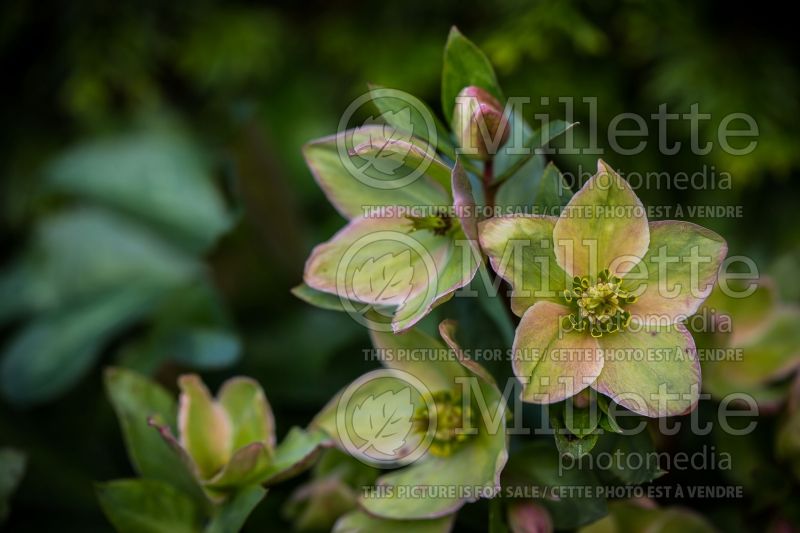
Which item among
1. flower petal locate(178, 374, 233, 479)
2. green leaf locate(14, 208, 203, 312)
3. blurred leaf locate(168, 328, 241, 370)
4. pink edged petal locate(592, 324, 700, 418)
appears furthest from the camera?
green leaf locate(14, 208, 203, 312)

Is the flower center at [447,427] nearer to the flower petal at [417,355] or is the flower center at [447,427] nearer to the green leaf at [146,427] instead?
the flower petal at [417,355]

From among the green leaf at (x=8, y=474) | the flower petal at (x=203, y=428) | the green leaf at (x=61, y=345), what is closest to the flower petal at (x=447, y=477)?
the flower petal at (x=203, y=428)

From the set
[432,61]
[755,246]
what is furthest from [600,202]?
[432,61]

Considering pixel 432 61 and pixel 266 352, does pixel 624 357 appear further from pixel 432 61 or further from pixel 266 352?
pixel 432 61

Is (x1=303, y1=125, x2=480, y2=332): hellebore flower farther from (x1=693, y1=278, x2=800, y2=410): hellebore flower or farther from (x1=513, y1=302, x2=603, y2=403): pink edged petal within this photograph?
(x1=693, y1=278, x2=800, y2=410): hellebore flower

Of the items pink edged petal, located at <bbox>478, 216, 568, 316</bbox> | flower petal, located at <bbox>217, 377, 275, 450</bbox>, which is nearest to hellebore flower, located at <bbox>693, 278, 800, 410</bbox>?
pink edged petal, located at <bbox>478, 216, 568, 316</bbox>

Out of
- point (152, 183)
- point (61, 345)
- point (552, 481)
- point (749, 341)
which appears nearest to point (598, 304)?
point (552, 481)
